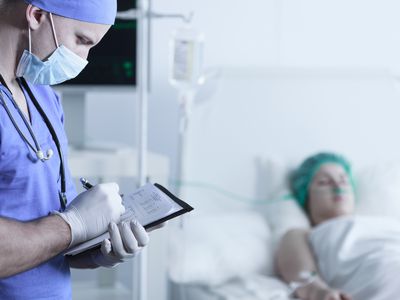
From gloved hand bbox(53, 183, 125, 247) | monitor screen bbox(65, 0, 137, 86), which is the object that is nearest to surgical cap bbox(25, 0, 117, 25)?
gloved hand bbox(53, 183, 125, 247)

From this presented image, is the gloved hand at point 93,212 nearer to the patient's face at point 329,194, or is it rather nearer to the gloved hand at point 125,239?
the gloved hand at point 125,239

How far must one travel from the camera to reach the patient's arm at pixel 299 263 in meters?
2.42

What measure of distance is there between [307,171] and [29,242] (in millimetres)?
1786

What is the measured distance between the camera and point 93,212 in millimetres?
1434

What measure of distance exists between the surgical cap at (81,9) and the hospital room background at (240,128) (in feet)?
3.19

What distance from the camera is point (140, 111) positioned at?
8.02ft

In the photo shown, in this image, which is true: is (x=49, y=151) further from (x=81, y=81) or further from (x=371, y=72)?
(x=371, y=72)

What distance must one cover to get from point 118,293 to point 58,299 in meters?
1.51

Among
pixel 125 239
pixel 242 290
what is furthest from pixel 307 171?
pixel 125 239

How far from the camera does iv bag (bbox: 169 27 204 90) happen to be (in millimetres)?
2617

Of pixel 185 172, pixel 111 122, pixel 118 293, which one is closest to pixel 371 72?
pixel 185 172

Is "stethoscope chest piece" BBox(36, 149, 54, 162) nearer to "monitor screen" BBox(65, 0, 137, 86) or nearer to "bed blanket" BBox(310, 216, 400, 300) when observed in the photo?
"bed blanket" BBox(310, 216, 400, 300)

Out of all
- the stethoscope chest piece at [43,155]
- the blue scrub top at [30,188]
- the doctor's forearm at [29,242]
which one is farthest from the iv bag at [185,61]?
the doctor's forearm at [29,242]

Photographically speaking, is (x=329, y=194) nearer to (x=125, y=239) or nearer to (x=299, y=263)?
(x=299, y=263)
